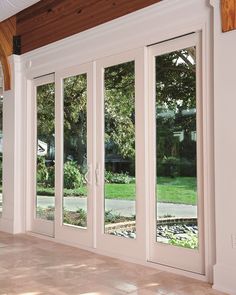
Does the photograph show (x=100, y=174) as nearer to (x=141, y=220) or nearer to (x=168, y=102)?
(x=141, y=220)

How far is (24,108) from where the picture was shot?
6223mm

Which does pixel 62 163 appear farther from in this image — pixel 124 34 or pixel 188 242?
pixel 188 242

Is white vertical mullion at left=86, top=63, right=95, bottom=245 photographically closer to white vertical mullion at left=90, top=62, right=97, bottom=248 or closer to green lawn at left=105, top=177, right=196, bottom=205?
white vertical mullion at left=90, top=62, right=97, bottom=248

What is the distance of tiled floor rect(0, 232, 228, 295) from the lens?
3.56 m

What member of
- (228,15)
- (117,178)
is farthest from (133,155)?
(228,15)

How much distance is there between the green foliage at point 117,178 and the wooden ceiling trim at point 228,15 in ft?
6.11

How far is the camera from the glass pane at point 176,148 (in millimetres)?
4031

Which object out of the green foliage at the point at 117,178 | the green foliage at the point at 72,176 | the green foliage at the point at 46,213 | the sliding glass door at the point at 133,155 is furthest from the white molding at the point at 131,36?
the green foliage at the point at 46,213

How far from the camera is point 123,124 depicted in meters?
4.68

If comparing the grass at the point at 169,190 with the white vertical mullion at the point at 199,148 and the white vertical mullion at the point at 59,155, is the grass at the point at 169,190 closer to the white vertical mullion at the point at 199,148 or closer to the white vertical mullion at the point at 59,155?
the white vertical mullion at the point at 199,148

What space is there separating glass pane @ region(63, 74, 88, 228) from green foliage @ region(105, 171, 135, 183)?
370 mm

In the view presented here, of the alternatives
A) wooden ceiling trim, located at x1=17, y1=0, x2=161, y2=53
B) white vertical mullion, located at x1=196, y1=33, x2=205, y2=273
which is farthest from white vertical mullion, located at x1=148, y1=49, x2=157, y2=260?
wooden ceiling trim, located at x1=17, y1=0, x2=161, y2=53

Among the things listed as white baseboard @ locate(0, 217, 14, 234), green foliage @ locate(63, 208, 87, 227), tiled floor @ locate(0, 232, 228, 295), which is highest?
green foliage @ locate(63, 208, 87, 227)

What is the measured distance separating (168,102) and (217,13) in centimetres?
101
